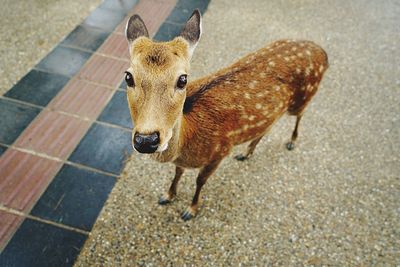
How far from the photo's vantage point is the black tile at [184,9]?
18.3ft

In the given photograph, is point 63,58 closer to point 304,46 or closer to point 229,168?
point 229,168

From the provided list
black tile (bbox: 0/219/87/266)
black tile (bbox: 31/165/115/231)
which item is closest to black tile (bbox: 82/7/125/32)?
black tile (bbox: 31/165/115/231)

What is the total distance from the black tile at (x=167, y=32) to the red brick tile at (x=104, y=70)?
0.77 meters

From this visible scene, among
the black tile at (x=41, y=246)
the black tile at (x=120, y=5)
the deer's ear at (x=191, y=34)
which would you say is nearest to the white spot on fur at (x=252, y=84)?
the deer's ear at (x=191, y=34)

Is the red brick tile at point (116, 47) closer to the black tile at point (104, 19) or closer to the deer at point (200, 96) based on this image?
the black tile at point (104, 19)

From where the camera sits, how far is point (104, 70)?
15.3 ft

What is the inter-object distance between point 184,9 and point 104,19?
1342 millimetres

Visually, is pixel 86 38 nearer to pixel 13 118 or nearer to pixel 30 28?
pixel 30 28

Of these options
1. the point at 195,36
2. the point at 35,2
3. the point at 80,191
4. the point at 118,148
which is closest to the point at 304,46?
the point at 195,36

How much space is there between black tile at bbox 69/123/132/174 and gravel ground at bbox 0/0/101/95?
138cm

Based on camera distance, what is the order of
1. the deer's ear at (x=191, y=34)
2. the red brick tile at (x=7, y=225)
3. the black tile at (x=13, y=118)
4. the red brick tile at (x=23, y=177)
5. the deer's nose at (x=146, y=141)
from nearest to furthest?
the deer's nose at (x=146, y=141) → the deer's ear at (x=191, y=34) → the red brick tile at (x=7, y=225) → the red brick tile at (x=23, y=177) → the black tile at (x=13, y=118)

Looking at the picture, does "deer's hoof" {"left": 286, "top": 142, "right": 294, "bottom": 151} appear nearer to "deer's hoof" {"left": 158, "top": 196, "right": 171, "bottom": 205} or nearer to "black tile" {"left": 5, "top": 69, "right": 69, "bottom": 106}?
"deer's hoof" {"left": 158, "top": 196, "right": 171, "bottom": 205}

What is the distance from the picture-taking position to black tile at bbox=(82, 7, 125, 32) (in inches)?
210

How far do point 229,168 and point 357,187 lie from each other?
1417mm
